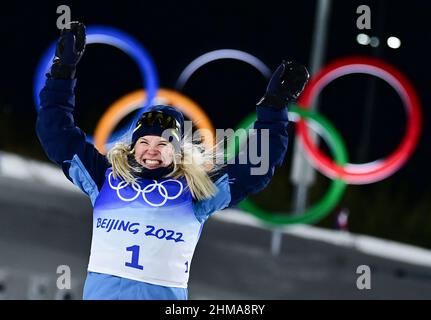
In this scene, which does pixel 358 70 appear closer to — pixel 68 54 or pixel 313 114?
pixel 313 114

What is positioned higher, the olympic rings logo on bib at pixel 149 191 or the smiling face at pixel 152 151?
the smiling face at pixel 152 151

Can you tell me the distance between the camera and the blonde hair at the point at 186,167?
10.5 ft

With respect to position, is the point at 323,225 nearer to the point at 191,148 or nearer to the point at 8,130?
the point at 8,130

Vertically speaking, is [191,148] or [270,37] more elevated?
[270,37]

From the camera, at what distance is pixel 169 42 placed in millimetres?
10727

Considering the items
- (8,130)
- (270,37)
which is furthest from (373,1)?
(8,130)

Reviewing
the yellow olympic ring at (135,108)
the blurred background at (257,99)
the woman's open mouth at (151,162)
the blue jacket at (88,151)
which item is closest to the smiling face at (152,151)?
the woman's open mouth at (151,162)

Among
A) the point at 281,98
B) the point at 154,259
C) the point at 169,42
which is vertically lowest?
the point at 154,259

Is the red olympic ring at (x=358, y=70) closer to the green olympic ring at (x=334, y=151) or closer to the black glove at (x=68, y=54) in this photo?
the green olympic ring at (x=334, y=151)

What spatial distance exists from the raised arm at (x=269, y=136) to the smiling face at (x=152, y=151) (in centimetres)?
25

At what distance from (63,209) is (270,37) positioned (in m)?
3.22

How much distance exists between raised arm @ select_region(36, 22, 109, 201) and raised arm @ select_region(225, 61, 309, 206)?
18.0 inches
